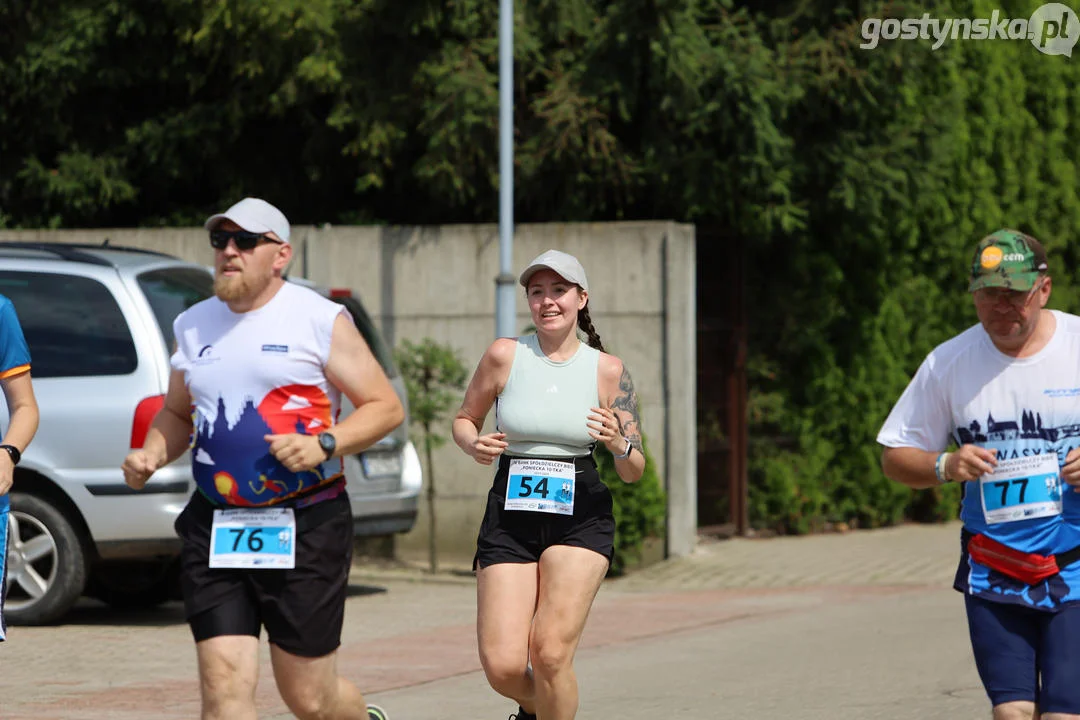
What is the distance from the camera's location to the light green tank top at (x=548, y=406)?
19.9 feet

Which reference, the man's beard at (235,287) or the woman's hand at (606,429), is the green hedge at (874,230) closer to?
the woman's hand at (606,429)

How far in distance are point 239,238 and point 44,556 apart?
5.19 m

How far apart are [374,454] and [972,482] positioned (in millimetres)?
6290

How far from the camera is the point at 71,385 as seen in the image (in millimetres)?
9766

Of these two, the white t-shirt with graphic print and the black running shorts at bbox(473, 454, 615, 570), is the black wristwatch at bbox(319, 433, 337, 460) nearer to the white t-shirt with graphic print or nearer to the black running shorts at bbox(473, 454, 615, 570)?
the black running shorts at bbox(473, 454, 615, 570)

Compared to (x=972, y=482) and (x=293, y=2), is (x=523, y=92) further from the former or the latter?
(x=972, y=482)

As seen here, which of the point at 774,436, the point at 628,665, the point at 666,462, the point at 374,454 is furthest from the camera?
the point at 774,436

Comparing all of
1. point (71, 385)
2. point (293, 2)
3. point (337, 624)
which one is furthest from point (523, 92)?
point (337, 624)

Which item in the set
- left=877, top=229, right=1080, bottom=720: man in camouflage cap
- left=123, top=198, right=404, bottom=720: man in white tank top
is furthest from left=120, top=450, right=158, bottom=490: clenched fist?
left=877, top=229, right=1080, bottom=720: man in camouflage cap

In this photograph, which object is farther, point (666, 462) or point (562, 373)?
point (666, 462)

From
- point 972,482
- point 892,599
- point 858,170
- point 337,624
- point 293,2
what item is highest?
point 293,2

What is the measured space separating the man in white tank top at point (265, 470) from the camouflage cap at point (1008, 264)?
1815 mm
